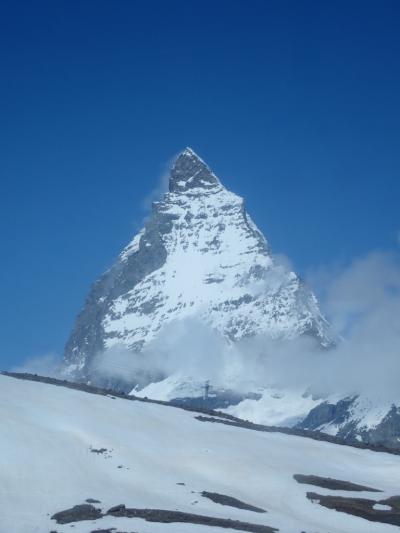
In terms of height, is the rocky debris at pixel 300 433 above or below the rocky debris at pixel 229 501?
above

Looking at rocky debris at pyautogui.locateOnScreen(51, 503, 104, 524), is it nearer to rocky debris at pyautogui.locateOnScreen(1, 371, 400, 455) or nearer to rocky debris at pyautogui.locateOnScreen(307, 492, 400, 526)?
rocky debris at pyautogui.locateOnScreen(307, 492, 400, 526)

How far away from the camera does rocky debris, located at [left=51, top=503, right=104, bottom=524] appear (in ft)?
132

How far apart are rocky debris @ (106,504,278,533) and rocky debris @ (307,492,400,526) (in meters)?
8.77

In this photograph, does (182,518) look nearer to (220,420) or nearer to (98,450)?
(98,450)

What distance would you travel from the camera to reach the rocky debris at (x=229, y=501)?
46781 millimetres

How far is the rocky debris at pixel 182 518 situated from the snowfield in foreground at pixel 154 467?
0.82 feet

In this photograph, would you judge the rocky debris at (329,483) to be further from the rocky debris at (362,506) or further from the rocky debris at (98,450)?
the rocky debris at (98,450)

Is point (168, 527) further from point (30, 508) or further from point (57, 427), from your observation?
point (57, 427)

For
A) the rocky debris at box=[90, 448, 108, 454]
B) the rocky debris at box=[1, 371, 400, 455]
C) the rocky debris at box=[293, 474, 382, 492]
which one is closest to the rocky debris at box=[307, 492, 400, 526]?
the rocky debris at box=[293, 474, 382, 492]

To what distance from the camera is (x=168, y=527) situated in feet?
131

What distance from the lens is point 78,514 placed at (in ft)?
135

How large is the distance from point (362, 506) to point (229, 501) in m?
8.87

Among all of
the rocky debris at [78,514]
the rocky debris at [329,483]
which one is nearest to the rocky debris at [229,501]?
the rocky debris at [78,514]

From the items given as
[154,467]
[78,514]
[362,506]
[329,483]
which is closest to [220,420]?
[329,483]
